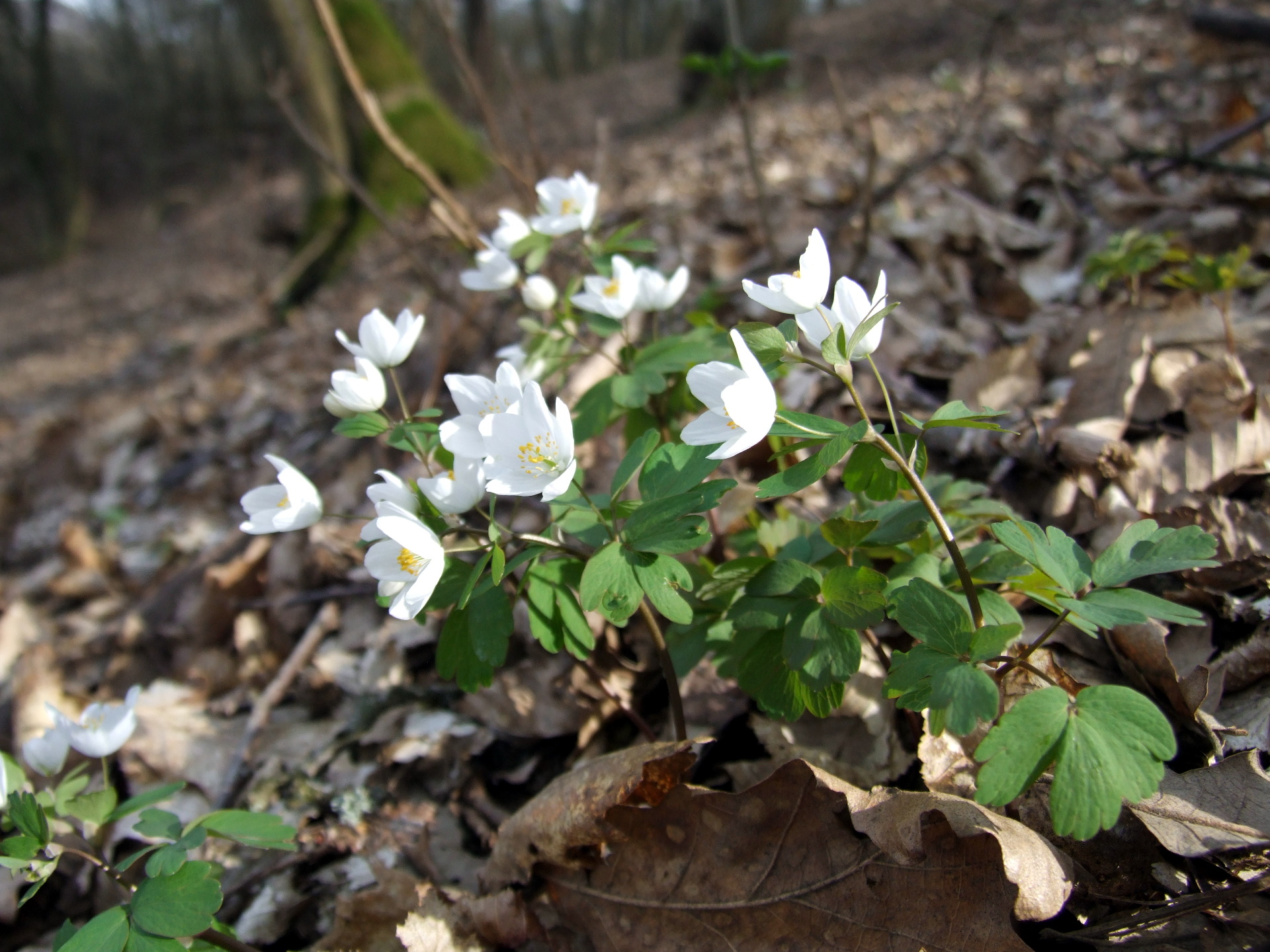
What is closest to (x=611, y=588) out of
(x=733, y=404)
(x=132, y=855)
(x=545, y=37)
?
(x=733, y=404)

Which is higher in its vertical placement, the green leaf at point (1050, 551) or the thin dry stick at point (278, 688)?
the green leaf at point (1050, 551)

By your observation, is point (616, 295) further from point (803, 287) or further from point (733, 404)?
point (733, 404)

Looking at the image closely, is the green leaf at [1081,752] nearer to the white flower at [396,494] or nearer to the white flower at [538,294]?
the white flower at [396,494]

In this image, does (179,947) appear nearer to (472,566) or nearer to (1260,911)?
(472,566)

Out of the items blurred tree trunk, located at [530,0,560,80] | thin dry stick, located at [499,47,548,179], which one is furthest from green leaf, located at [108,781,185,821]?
blurred tree trunk, located at [530,0,560,80]

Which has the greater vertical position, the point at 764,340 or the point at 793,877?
the point at 764,340

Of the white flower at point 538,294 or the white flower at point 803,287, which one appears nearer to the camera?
the white flower at point 803,287


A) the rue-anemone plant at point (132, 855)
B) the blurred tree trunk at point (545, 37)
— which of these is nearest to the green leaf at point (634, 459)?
the rue-anemone plant at point (132, 855)

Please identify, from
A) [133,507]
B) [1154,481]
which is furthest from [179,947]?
[133,507]
